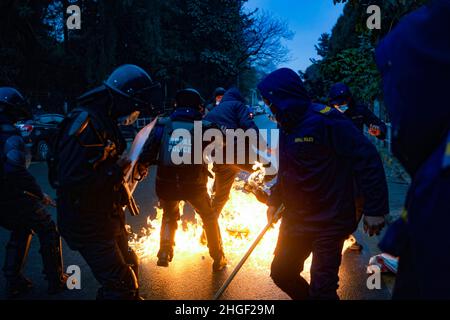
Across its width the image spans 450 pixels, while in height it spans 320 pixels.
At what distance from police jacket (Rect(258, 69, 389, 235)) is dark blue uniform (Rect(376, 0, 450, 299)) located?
1.60 m

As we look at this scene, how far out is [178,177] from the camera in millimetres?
4500

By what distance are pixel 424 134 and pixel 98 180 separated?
2.33 meters

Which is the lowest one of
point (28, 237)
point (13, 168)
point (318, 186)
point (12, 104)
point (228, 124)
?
point (28, 237)

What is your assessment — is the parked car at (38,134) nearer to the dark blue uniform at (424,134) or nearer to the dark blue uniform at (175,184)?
the dark blue uniform at (175,184)

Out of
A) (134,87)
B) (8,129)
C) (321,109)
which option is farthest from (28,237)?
(321,109)

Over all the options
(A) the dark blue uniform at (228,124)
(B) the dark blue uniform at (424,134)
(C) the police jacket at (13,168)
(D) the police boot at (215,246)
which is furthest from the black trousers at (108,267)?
(A) the dark blue uniform at (228,124)

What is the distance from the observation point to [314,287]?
2904mm

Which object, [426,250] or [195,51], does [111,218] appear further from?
[195,51]

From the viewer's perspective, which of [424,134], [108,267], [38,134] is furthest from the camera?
[38,134]

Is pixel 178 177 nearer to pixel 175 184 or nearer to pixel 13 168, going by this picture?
pixel 175 184

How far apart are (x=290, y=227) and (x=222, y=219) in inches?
126

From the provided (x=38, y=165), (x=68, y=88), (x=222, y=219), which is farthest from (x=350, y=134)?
(x=68, y=88)

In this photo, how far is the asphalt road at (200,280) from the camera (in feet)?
13.4
